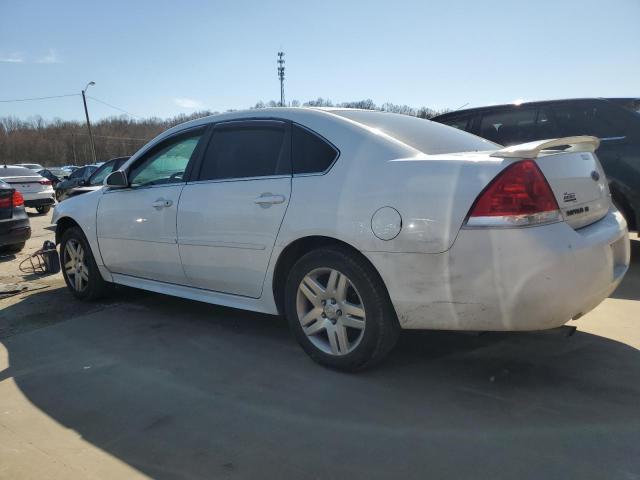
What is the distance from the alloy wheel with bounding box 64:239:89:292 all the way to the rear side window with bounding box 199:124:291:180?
1995 millimetres

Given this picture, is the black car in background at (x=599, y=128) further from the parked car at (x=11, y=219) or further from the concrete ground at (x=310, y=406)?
the parked car at (x=11, y=219)

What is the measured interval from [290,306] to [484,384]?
125cm

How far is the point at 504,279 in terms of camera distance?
252cm

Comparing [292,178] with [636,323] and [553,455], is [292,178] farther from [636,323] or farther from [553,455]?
[636,323]

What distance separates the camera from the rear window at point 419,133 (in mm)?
3121

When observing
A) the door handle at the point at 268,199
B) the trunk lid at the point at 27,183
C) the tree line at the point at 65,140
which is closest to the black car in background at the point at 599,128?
the door handle at the point at 268,199

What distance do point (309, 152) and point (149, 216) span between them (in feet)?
5.41

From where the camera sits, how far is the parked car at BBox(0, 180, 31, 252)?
7.38 metres

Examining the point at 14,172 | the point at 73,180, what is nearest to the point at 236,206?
the point at 14,172

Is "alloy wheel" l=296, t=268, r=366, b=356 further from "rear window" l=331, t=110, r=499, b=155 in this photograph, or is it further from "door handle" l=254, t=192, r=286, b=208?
"rear window" l=331, t=110, r=499, b=155

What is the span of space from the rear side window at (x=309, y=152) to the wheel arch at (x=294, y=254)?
436 mm

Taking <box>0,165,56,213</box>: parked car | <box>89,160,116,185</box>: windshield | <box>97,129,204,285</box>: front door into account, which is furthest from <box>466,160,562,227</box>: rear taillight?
<box>0,165,56,213</box>: parked car

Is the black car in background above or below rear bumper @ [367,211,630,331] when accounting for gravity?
above

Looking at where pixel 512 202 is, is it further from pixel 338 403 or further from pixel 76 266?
pixel 76 266
